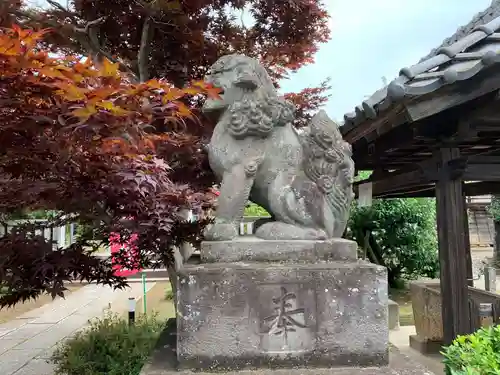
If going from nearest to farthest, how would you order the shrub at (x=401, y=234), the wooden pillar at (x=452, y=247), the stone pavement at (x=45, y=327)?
the wooden pillar at (x=452, y=247)
the stone pavement at (x=45, y=327)
the shrub at (x=401, y=234)

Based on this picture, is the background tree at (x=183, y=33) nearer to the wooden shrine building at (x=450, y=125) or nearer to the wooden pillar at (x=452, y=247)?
the wooden shrine building at (x=450, y=125)

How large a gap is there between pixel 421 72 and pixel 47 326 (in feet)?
23.9

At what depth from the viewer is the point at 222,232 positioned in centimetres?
225

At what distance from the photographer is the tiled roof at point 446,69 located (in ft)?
8.93

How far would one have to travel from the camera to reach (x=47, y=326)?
7434 millimetres

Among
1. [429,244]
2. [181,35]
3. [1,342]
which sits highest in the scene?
[181,35]

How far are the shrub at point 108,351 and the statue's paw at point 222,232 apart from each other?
2730 millimetres

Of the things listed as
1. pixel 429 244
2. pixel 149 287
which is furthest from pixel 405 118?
pixel 149 287

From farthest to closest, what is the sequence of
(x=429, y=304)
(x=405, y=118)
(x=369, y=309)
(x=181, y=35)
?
(x=429, y=304) < (x=181, y=35) < (x=405, y=118) < (x=369, y=309)

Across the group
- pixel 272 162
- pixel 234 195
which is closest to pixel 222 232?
pixel 234 195

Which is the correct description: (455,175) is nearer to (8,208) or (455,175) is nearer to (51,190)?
(51,190)

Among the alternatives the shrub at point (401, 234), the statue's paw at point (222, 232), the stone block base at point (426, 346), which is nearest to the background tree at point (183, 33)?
the statue's paw at point (222, 232)

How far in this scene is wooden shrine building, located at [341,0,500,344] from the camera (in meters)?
2.84

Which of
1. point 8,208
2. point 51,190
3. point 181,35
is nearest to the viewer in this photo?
point 51,190
